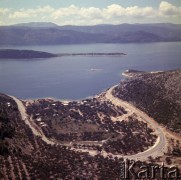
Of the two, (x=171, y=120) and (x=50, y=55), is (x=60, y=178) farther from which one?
(x=50, y=55)

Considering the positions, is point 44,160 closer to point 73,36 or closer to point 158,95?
point 158,95

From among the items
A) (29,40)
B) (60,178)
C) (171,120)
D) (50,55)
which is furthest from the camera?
Result: (29,40)

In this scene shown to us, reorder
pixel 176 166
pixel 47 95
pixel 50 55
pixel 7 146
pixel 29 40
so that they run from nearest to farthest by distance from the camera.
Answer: pixel 176 166
pixel 7 146
pixel 47 95
pixel 50 55
pixel 29 40

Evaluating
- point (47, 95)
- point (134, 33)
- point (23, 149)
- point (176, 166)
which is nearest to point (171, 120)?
point (176, 166)

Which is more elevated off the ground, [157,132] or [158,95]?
[158,95]

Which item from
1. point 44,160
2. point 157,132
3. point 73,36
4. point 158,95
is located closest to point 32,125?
point 44,160

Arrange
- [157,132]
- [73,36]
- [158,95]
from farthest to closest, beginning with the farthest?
[73,36] < [158,95] < [157,132]
